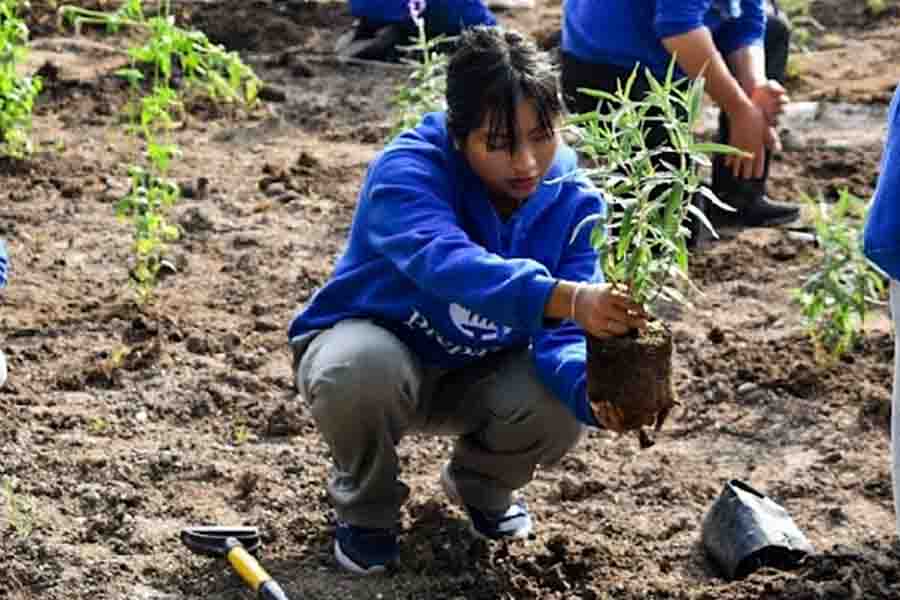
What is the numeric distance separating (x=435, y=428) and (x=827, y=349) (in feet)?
5.11

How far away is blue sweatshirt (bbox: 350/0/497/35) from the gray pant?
3.89 metres

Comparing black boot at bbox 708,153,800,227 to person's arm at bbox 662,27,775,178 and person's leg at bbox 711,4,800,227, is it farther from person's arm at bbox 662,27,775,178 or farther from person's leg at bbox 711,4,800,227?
person's arm at bbox 662,27,775,178

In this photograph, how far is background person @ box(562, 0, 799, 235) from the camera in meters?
5.91

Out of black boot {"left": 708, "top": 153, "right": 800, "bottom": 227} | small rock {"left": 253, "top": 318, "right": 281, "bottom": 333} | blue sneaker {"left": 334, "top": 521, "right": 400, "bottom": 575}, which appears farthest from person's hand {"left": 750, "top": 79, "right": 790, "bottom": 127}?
blue sneaker {"left": 334, "top": 521, "right": 400, "bottom": 575}

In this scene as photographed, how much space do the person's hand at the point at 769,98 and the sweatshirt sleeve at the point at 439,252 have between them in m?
1.98

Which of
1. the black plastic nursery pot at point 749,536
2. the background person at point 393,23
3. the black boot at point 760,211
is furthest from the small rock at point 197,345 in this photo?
the background person at point 393,23

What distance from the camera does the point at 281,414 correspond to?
5.16m

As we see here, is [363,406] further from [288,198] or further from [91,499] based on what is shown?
[288,198]

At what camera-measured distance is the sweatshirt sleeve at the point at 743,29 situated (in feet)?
20.7

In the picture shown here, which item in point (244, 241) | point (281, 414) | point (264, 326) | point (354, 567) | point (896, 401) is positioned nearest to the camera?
point (896, 401)

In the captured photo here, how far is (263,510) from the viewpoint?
468cm

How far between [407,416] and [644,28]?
220 centimetres

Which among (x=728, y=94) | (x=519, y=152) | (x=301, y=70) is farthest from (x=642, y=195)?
(x=301, y=70)

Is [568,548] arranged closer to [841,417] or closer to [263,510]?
[263,510]
